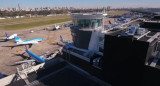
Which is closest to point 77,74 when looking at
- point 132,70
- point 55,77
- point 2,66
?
point 55,77

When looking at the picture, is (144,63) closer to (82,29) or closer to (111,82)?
(111,82)

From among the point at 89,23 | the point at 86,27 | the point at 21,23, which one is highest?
the point at 89,23

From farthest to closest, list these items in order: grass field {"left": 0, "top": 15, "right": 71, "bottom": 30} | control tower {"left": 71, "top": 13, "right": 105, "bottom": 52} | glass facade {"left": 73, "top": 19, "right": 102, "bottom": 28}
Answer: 1. grass field {"left": 0, "top": 15, "right": 71, "bottom": 30}
2. glass facade {"left": 73, "top": 19, "right": 102, "bottom": 28}
3. control tower {"left": 71, "top": 13, "right": 105, "bottom": 52}

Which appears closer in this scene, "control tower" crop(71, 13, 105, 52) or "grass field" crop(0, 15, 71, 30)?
"control tower" crop(71, 13, 105, 52)

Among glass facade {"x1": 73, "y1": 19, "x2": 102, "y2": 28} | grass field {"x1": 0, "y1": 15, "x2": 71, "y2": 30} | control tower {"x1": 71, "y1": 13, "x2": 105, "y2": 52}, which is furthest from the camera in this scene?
grass field {"x1": 0, "y1": 15, "x2": 71, "y2": 30}

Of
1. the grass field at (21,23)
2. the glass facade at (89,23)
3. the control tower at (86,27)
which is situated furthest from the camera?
the grass field at (21,23)

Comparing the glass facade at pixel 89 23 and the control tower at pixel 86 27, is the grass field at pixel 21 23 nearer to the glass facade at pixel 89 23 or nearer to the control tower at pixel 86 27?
the control tower at pixel 86 27

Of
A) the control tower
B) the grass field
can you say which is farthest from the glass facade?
the grass field

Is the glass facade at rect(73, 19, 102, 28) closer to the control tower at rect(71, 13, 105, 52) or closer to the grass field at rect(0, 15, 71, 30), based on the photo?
the control tower at rect(71, 13, 105, 52)

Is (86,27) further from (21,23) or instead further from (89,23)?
(21,23)

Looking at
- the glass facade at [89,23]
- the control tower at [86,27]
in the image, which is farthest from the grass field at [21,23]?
the glass facade at [89,23]

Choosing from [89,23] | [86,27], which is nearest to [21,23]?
[86,27]
